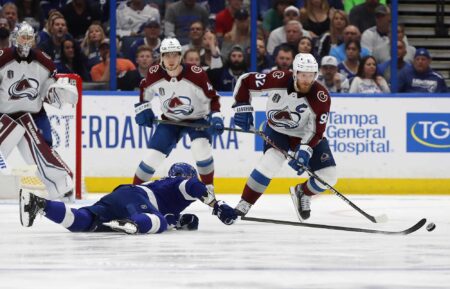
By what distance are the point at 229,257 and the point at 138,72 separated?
16.6 ft

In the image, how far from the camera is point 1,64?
28.4ft

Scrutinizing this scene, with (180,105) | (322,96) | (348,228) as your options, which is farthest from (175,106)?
(348,228)

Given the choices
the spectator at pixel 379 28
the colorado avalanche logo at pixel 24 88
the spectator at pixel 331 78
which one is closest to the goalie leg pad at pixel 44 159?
the colorado avalanche logo at pixel 24 88

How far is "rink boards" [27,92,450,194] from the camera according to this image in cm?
1037

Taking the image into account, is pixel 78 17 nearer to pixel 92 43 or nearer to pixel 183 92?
pixel 92 43

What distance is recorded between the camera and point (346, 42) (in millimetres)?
10781

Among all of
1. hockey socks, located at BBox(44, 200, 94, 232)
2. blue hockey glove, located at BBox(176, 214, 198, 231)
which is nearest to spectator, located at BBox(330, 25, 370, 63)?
blue hockey glove, located at BBox(176, 214, 198, 231)

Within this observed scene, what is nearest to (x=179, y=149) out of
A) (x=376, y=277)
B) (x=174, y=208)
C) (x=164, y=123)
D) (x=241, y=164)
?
(x=241, y=164)

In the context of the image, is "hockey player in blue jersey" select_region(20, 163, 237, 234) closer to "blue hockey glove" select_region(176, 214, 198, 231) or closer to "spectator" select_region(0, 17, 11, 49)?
"blue hockey glove" select_region(176, 214, 198, 231)

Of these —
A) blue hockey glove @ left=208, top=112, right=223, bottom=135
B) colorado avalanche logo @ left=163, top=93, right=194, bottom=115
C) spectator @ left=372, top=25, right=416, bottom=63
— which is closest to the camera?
blue hockey glove @ left=208, top=112, right=223, bottom=135

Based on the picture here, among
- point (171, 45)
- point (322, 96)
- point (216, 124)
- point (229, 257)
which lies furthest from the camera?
point (171, 45)

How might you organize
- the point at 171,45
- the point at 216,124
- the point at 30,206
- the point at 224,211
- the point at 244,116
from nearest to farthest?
1. the point at 30,206
2. the point at 224,211
3. the point at 244,116
4. the point at 216,124
5. the point at 171,45

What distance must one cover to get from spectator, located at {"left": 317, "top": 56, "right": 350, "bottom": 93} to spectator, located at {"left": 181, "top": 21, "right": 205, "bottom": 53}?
1.02 metres

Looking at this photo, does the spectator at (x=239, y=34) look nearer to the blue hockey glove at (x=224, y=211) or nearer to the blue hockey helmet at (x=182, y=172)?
the blue hockey helmet at (x=182, y=172)
